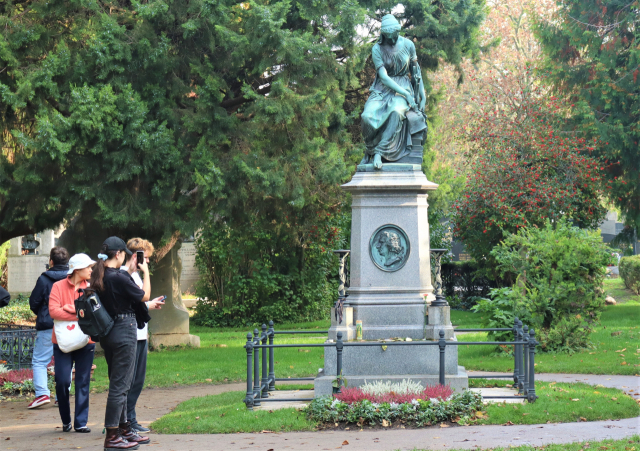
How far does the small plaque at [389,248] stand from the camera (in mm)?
10352

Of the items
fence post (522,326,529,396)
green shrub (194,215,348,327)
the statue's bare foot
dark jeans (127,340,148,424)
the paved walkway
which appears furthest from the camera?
green shrub (194,215,348,327)

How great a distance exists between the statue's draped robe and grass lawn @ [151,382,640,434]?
386 cm

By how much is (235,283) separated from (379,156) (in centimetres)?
1454

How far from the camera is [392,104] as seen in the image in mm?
10820

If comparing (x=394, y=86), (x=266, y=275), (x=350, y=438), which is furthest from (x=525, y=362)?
(x=266, y=275)

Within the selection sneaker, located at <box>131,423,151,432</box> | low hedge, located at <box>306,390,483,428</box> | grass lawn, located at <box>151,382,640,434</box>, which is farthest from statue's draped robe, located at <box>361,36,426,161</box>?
sneaker, located at <box>131,423,151,432</box>

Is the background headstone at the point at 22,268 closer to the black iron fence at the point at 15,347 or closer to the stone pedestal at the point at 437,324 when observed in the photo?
the black iron fence at the point at 15,347

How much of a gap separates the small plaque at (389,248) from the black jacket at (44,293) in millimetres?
4075

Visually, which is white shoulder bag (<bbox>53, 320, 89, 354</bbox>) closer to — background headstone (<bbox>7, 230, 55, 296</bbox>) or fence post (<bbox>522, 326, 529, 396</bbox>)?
fence post (<bbox>522, 326, 529, 396</bbox>)

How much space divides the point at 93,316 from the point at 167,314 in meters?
10.9

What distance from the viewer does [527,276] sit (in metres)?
14.5

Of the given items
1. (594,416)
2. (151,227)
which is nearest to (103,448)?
(594,416)

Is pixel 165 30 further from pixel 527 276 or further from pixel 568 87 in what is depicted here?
pixel 568 87

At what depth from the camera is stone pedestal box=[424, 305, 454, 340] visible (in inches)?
393
